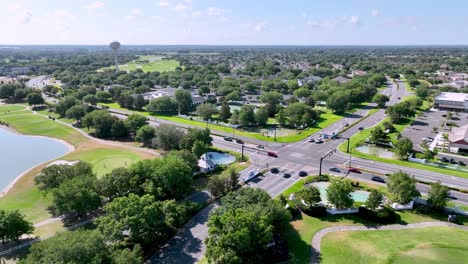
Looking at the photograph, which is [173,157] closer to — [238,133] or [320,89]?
[238,133]

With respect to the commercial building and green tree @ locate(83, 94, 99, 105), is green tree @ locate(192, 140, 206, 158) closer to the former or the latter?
green tree @ locate(83, 94, 99, 105)

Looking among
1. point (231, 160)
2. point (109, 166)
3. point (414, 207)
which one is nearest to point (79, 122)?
point (109, 166)

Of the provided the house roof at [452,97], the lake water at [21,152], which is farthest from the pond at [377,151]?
the lake water at [21,152]

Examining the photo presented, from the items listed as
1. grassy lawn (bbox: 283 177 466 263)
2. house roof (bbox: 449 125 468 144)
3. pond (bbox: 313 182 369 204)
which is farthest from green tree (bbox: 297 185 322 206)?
house roof (bbox: 449 125 468 144)

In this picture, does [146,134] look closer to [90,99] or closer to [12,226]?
[12,226]

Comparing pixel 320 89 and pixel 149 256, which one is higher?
pixel 320 89

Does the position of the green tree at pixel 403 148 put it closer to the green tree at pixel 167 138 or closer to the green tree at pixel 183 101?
the green tree at pixel 167 138

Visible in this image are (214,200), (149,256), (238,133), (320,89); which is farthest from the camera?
(320,89)
